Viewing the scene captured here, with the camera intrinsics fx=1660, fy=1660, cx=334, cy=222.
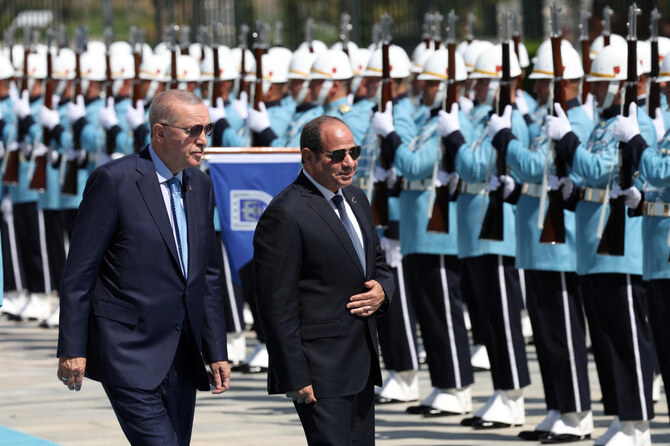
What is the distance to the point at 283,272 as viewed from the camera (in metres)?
5.46

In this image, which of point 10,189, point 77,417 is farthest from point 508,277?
point 10,189

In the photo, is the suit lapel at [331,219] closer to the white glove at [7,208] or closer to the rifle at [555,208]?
the rifle at [555,208]

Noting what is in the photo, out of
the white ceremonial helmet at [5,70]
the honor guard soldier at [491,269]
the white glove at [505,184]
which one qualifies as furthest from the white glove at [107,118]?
the white glove at [505,184]

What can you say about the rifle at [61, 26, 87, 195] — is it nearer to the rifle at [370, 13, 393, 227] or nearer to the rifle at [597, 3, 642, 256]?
the rifle at [370, 13, 393, 227]

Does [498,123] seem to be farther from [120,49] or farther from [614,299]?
[120,49]

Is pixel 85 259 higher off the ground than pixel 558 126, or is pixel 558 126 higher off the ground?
pixel 558 126

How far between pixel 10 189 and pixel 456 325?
6.22m

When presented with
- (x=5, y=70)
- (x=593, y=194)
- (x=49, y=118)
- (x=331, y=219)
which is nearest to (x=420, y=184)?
(x=593, y=194)

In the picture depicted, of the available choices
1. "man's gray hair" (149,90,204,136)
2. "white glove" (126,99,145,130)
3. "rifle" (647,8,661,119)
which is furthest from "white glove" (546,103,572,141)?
"white glove" (126,99,145,130)

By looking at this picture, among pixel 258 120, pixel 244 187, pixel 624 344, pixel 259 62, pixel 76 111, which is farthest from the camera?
pixel 76 111

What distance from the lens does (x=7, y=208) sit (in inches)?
574

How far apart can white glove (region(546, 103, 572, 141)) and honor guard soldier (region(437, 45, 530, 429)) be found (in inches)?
20.6

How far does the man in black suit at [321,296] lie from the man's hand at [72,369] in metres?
0.61

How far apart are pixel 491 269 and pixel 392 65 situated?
5.88 ft
